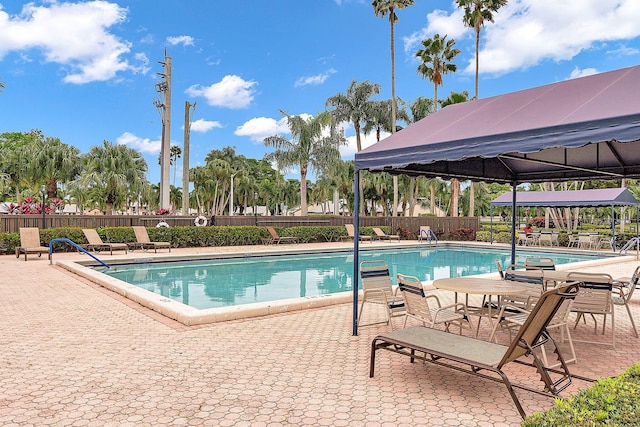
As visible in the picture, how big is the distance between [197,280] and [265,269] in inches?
106

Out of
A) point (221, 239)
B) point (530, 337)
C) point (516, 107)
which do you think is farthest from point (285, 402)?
point (221, 239)

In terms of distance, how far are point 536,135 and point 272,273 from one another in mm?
10006

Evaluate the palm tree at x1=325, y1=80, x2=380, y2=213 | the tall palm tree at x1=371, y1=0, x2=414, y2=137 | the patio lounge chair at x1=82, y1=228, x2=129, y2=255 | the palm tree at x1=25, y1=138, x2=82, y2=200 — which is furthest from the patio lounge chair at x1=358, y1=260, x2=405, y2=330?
the palm tree at x1=25, y1=138, x2=82, y2=200

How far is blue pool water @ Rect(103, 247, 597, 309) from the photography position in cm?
1001

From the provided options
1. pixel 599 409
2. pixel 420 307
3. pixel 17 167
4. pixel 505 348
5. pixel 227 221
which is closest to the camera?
pixel 599 409

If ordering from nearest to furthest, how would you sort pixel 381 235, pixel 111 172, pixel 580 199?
pixel 580 199, pixel 381 235, pixel 111 172

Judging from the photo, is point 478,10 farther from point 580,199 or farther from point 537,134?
point 537,134

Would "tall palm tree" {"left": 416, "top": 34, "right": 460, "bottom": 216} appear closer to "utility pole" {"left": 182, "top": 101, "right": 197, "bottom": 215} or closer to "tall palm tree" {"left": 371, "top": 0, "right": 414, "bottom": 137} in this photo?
"tall palm tree" {"left": 371, "top": 0, "right": 414, "bottom": 137}

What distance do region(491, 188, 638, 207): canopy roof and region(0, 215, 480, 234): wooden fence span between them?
3.83 meters

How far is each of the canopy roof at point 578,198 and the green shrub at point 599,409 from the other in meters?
19.4

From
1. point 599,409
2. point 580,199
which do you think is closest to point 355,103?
point 580,199

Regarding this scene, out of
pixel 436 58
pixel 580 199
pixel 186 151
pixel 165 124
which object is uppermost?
pixel 436 58

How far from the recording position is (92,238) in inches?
598

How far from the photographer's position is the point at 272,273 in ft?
43.2
